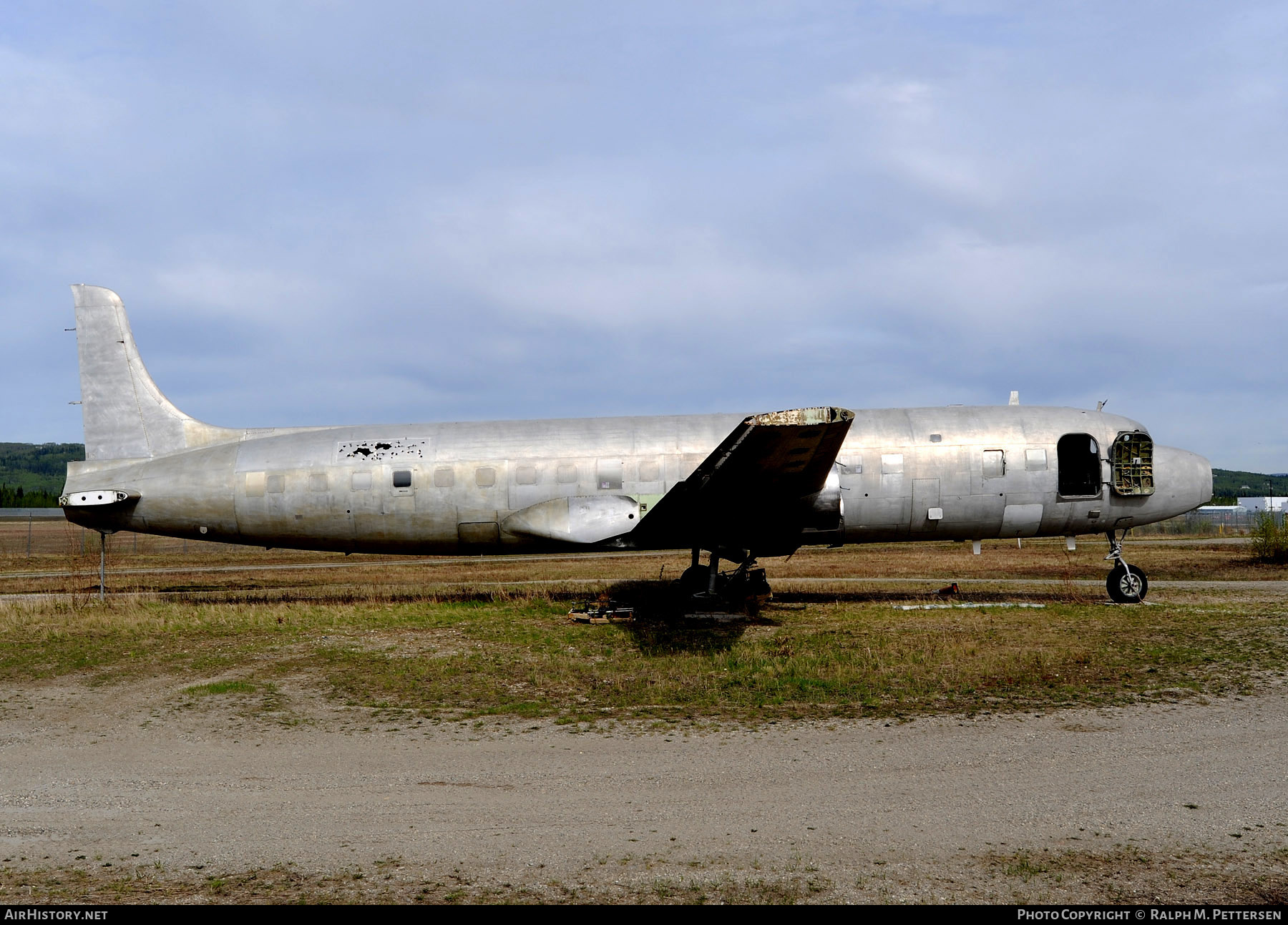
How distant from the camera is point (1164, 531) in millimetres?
59969

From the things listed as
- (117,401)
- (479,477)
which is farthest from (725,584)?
(117,401)

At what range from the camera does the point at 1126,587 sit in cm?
1909

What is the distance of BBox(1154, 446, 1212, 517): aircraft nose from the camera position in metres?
19.4

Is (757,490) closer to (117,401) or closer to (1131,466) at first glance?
(1131,466)

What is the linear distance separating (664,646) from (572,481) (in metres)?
5.29

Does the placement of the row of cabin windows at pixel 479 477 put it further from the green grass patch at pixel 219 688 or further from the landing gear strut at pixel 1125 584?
the landing gear strut at pixel 1125 584

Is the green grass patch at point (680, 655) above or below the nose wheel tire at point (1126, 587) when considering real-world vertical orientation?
below

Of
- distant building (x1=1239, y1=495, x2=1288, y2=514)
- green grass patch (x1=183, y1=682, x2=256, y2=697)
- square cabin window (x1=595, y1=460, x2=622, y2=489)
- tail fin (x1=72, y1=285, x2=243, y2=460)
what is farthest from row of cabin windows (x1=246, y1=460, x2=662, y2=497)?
distant building (x1=1239, y1=495, x2=1288, y2=514)

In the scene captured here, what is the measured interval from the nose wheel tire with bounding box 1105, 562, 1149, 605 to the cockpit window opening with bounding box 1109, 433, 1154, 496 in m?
1.77

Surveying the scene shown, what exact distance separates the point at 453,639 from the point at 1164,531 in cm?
6018

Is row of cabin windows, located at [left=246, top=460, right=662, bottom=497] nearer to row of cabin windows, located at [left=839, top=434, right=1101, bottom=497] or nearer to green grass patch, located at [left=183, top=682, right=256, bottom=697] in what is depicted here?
row of cabin windows, located at [left=839, top=434, right=1101, bottom=497]

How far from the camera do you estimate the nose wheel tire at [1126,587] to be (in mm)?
19016

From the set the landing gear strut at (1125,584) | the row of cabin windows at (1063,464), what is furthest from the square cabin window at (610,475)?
the landing gear strut at (1125,584)

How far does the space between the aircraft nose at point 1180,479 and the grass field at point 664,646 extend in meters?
2.35
